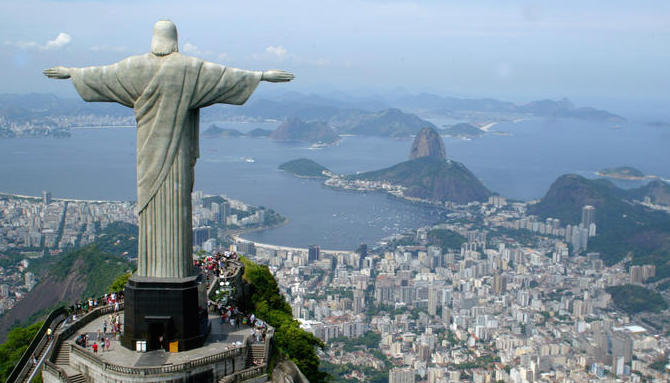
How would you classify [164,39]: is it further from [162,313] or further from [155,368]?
[155,368]

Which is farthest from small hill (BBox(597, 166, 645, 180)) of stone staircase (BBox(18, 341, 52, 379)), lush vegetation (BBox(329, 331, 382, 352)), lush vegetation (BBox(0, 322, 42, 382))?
stone staircase (BBox(18, 341, 52, 379))

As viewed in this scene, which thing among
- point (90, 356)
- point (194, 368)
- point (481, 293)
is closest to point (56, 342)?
point (90, 356)

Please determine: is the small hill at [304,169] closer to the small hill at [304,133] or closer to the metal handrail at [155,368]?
the small hill at [304,133]

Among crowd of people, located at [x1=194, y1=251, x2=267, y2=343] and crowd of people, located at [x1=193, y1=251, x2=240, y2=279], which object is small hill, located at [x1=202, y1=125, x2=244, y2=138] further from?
crowd of people, located at [x1=194, y1=251, x2=267, y2=343]

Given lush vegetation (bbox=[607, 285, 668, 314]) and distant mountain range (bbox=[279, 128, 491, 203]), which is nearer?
lush vegetation (bbox=[607, 285, 668, 314])

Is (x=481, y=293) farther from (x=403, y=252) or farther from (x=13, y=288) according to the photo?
(x=13, y=288)

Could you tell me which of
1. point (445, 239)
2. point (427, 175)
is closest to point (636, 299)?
point (445, 239)

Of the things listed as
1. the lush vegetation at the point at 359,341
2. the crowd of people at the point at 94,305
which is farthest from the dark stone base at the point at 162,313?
the lush vegetation at the point at 359,341
